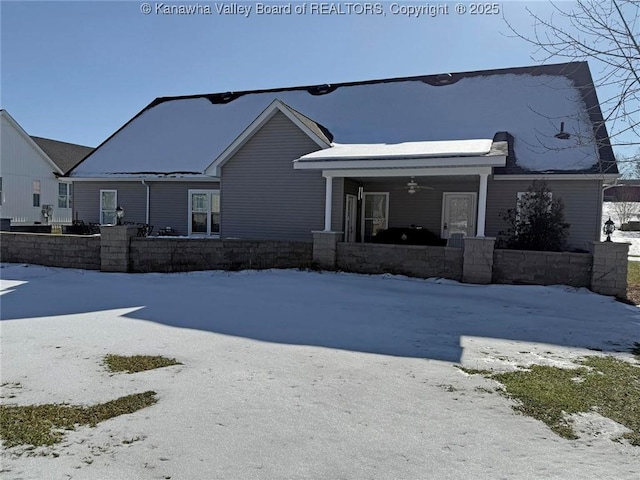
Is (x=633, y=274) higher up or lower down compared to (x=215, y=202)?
lower down

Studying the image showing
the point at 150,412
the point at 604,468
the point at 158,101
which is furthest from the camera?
the point at 158,101

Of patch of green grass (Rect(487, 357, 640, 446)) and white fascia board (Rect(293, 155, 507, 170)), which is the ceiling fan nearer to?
white fascia board (Rect(293, 155, 507, 170))

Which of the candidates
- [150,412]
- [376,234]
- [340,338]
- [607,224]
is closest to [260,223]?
[376,234]

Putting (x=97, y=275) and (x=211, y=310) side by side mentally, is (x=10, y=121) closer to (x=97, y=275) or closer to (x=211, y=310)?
(x=97, y=275)

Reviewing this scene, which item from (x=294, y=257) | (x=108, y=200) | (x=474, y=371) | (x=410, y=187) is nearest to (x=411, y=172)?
(x=410, y=187)

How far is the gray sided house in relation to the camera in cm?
1250

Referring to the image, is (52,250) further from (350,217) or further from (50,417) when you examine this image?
(50,417)

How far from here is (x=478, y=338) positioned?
6094mm

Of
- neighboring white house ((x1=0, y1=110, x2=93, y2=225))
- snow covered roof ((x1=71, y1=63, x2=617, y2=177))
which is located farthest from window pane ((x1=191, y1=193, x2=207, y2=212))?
neighboring white house ((x1=0, y1=110, x2=93, y2=225))

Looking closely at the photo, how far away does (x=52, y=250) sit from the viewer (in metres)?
12.3

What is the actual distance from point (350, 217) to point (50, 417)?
12.2m

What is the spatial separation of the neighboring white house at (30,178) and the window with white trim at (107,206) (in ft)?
36.5

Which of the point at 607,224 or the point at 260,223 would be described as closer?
the point at 607,224

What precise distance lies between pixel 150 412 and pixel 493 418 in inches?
111
